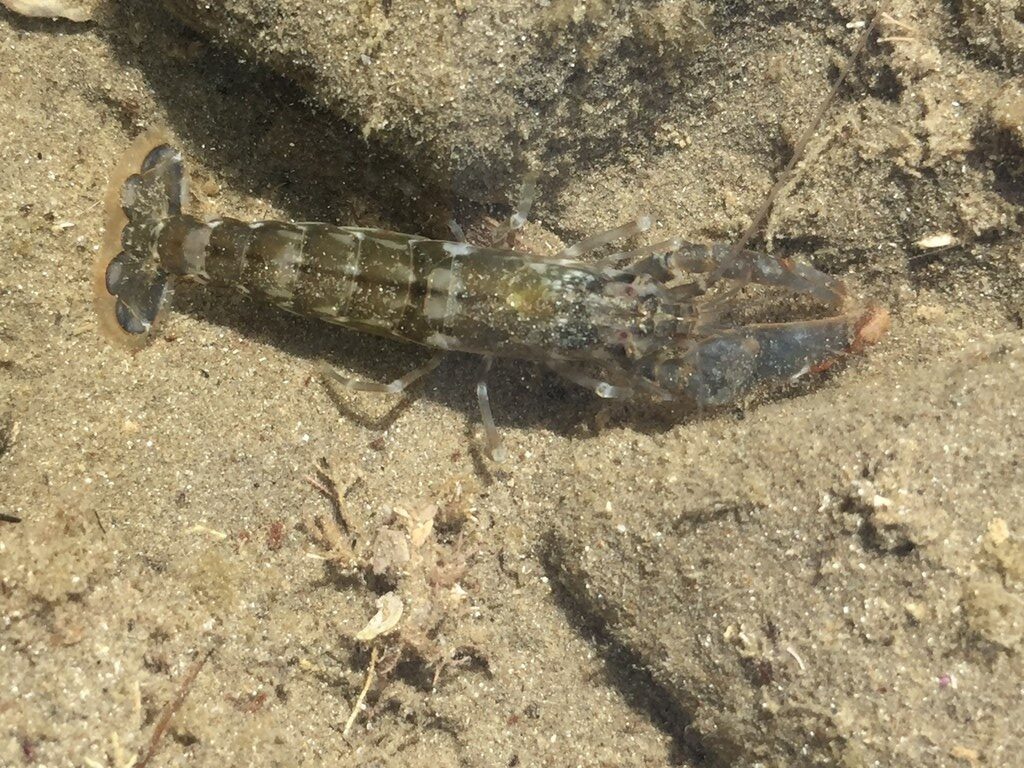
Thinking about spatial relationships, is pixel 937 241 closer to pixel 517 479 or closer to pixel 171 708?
pixel 517 479

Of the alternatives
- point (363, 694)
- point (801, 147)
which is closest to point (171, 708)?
point (363, 694)

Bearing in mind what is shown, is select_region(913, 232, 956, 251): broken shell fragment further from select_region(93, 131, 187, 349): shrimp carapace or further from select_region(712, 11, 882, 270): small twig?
select_region(93, 131, 187, 349): shrimp carapace

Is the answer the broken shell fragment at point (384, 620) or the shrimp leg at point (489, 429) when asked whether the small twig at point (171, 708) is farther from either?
the shrimp leg at point (489, 429)

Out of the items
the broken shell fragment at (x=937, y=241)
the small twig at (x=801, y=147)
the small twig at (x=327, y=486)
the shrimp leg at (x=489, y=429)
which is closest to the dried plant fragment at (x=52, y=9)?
the small twig at (x=327, y=486)

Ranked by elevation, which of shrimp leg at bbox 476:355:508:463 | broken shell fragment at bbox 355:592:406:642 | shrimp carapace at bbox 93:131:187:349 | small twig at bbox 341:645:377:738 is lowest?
small twig at bbox 341:645:377:738

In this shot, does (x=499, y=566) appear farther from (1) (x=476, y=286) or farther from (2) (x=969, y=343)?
(2) (x=969, y=343)

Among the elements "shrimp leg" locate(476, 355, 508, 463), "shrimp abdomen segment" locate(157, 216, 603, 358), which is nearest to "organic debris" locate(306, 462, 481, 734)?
"shrimp leg" locate(476, 355, 508, 463)
